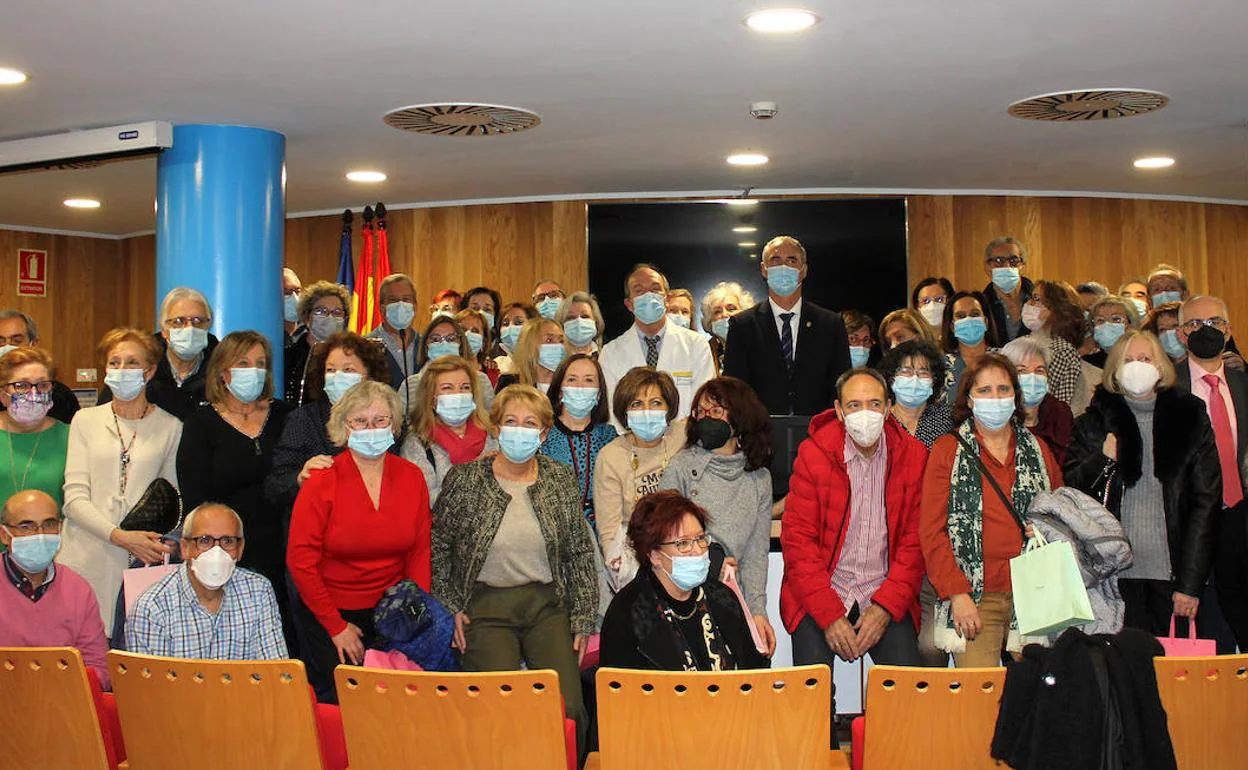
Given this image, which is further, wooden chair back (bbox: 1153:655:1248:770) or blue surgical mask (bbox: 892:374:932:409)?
blue surgical mask (bbox: 892:374:932:409)

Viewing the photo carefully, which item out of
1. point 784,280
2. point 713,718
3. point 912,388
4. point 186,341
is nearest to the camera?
point 713,718

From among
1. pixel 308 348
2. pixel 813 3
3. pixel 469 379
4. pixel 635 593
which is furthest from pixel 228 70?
pixel 635 593

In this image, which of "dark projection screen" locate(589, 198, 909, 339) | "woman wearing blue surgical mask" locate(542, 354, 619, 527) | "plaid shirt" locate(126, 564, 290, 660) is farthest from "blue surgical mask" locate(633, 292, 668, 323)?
"dark projection screen" locate(589, 198, 909, 339)

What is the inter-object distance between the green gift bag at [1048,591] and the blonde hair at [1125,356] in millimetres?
1136

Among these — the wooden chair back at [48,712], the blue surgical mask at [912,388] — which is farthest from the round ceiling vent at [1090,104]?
the wooden chair back at [48,712]

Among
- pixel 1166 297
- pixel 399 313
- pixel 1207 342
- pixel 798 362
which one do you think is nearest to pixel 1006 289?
pixel 1166 297

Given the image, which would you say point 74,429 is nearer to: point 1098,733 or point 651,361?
point 651,361

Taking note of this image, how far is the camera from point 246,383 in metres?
4.72

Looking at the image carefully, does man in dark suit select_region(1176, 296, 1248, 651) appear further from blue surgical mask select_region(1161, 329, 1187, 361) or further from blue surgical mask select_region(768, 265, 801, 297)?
blue surgical mask select_region(768, 265, 801, 297)

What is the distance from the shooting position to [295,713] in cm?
303

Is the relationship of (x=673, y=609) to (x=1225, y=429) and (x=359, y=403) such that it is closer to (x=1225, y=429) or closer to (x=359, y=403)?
(x=359, y=403)

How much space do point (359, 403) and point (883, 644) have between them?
1994 mm

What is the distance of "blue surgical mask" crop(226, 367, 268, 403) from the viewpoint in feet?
15.4

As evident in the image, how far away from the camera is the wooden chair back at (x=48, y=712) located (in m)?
3.14
